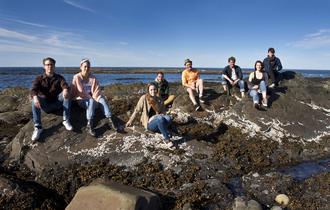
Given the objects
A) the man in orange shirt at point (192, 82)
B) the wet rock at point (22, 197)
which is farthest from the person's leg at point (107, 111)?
the man in orange shirt at point (192, 82)

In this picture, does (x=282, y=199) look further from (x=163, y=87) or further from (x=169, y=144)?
(x=163, y=87)

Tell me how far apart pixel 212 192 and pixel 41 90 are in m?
6.80

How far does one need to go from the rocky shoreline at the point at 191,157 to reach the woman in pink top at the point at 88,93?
620 millimetres

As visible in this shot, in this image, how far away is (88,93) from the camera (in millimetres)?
11719

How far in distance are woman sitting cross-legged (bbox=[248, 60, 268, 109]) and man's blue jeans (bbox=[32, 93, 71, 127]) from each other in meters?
7.91

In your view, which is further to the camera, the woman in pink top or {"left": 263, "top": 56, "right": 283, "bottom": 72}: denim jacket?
{"left": 263, "top": 56, "right": 283, "bottom": 72}: denim jacket

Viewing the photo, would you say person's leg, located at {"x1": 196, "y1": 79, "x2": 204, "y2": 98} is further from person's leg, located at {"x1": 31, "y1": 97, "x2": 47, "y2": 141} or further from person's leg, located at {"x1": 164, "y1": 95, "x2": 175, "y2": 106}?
person's leg, located at {"x1": 31, "y1": 97, "x2": 47, "y2": 141}

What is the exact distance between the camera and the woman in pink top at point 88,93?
1125 centimetres

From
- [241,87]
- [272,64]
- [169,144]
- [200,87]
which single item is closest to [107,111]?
[169,144]

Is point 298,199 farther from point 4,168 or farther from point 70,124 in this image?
point 4,168

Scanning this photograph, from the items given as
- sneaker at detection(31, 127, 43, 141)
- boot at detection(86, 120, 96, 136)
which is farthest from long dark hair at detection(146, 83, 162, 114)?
sneaker at detection(31, 127, 43, 141)

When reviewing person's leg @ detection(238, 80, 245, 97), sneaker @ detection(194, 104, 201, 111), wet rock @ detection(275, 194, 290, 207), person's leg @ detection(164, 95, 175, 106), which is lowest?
wet rock @ detection(275, 194, 290, 207)

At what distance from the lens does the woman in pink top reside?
443 inches

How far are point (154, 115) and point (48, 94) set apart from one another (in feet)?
12.7
